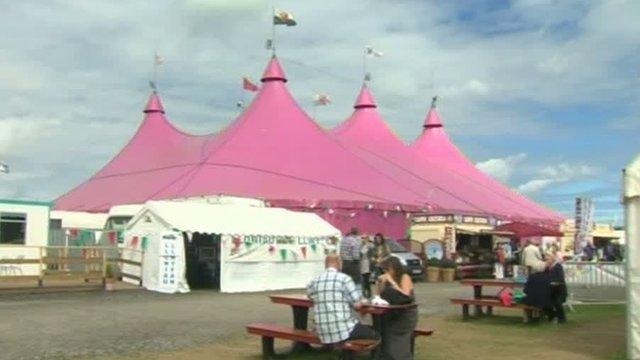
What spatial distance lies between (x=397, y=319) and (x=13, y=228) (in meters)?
16.5

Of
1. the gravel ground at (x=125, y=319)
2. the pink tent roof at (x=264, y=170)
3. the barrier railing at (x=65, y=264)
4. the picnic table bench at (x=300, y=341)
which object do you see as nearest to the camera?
the picnic table bench at (x=300, y=341)

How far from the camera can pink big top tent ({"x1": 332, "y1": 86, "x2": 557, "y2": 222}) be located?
35.4 meters

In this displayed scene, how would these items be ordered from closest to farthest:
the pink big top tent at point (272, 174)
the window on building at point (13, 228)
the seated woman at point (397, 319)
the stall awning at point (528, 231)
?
the seated woman at point (397, 319) → the window on building at point (13, 228) → the stall awning at point (528, 231) → the pink big top tent at point (272, 174)

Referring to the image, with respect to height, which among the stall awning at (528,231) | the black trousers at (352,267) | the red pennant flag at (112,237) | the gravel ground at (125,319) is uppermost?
the stall awning at (528,231)

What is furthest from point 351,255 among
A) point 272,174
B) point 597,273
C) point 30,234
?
point 272,174

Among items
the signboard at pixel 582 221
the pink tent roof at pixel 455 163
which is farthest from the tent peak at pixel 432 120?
the signboard at pixel 582 221

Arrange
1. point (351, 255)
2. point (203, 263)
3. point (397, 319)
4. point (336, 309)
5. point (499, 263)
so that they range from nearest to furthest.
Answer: point (336, 309), point (397, 319), point (351, 255), point (203, 263), point (499, 263)

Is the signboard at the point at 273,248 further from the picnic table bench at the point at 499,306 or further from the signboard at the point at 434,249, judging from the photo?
the picnic table bench at the point at 499,306

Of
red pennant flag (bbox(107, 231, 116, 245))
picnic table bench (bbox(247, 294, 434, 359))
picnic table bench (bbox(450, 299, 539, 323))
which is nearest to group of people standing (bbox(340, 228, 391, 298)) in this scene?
picnic table bench (bbox(450, 299, 539, 323))

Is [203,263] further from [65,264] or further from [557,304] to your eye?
[557,304]

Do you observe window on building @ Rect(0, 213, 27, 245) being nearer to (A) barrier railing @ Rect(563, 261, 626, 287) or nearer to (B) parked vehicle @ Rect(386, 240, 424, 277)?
(B) parked vehicle @ Rect(386, 240, 424, 277)

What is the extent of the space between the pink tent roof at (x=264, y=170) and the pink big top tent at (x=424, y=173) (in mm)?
1687

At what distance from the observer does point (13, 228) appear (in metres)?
22.1

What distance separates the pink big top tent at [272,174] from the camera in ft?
102
